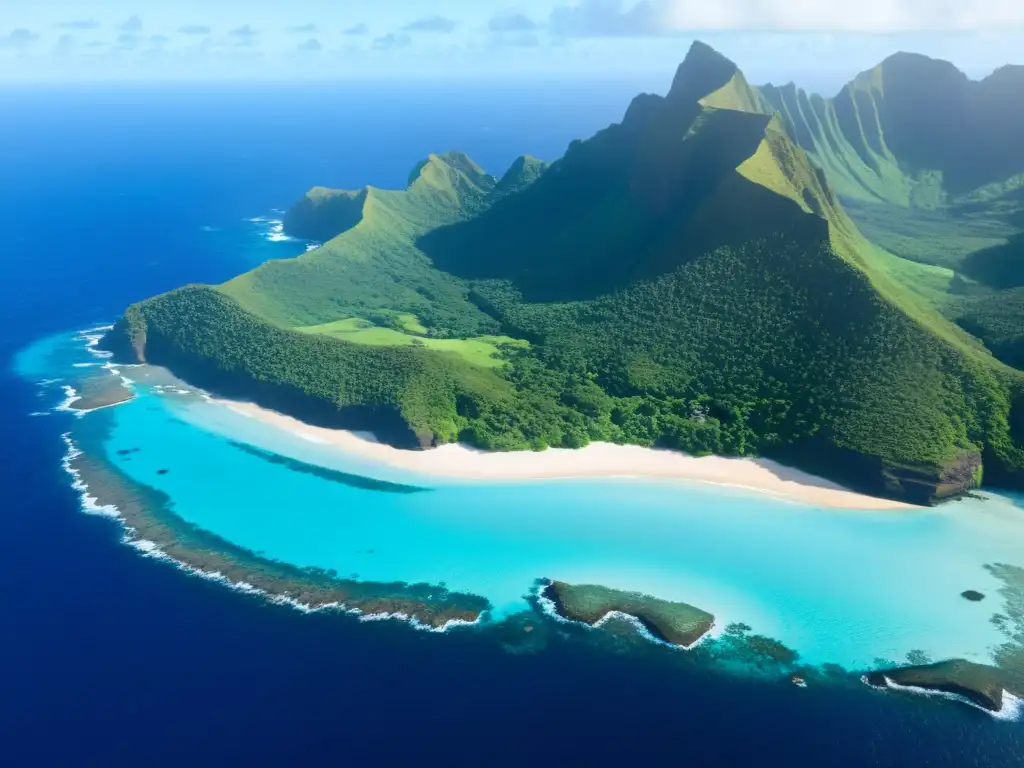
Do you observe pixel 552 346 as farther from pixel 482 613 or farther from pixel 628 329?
pixel 482 613

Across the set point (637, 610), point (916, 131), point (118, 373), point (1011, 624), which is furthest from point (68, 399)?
point (916, 131)

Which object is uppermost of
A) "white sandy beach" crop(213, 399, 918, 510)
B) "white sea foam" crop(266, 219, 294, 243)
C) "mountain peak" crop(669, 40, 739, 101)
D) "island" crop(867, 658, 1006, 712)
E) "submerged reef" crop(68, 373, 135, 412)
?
"mountain peak" crop(669, 40, 739, 101)

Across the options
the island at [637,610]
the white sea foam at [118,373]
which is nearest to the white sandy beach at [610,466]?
the island at [637,610]

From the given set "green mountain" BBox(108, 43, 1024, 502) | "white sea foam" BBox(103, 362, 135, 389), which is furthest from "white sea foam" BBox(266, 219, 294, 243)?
"white sea foam" BBox(103, 362, 135, 389)

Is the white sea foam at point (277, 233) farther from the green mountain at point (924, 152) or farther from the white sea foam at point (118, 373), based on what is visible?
the green mountain at point (924, 152)

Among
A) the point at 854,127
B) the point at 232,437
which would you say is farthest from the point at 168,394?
the point at 854,127

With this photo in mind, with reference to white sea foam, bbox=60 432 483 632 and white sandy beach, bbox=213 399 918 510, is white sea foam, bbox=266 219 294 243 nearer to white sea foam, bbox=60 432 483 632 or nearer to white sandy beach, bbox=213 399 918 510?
white sandy beach, bbox=213 399 918 510

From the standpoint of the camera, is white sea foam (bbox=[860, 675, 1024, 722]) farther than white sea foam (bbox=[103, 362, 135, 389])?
No
